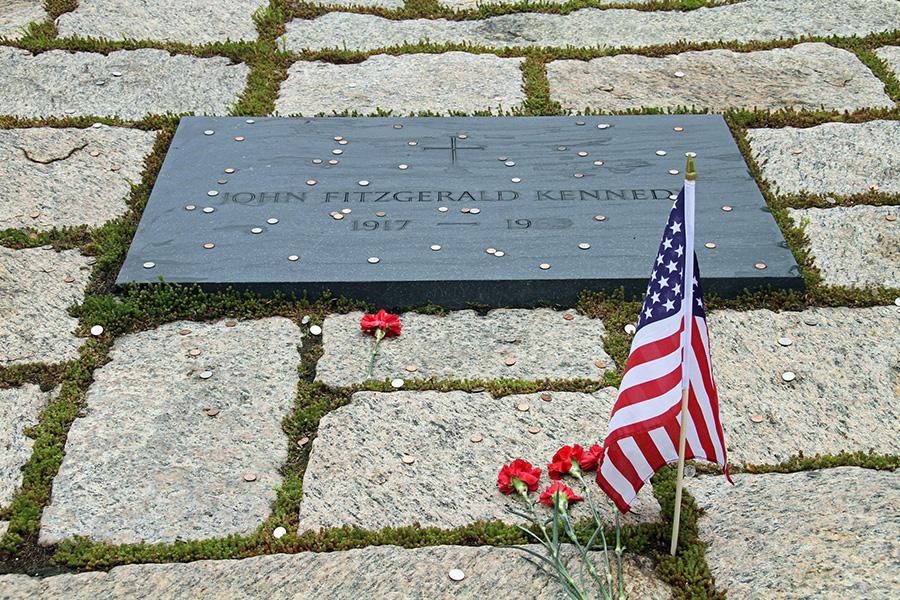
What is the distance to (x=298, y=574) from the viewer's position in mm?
2248

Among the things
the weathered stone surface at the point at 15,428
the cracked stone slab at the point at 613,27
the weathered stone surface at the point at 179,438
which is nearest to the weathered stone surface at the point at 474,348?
the weathered stone surface at the point at 179,438

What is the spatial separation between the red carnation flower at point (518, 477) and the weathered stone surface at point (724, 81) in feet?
6.90

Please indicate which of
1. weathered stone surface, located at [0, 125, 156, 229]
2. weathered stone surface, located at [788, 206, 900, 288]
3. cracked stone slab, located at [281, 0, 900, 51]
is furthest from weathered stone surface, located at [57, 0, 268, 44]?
weathered stone surface, located at [788, 206, 900, 288]

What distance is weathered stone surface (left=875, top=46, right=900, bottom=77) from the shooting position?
4525mm

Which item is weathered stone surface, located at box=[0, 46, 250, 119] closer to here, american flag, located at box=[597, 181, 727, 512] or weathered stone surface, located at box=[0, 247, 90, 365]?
weathered stone surface, located at box=[0, 247, 90, 365]

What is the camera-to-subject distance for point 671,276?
2111 millimetres

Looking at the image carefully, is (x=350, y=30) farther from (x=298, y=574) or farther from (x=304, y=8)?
(x=298, y=574)

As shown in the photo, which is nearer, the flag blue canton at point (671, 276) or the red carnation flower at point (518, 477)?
the flag blue canton at point (671, 276)

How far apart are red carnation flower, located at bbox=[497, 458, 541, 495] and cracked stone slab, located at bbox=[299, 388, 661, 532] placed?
0.03m

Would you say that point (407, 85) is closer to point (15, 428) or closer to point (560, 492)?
point (15, 428)

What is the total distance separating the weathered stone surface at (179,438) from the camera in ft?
7.97

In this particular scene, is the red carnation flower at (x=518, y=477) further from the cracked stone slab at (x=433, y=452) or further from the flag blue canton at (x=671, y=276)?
the flag blue canton at (x=671, y=276)

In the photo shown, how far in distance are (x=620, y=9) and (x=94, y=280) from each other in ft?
9.85

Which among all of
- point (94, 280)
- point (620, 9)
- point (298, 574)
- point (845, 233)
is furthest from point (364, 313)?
point (620, 9)
